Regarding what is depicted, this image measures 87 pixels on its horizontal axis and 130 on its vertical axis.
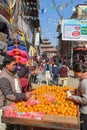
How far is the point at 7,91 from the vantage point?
637 centimetres

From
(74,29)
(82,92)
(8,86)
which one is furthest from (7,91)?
(74,29)

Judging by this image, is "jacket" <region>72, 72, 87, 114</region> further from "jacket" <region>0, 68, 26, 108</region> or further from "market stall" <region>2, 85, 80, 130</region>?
"jacket" <region>0, 68, 26, 108</region>

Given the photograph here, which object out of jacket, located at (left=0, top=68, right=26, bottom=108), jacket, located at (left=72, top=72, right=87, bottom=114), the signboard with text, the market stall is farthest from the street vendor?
the signboard with text

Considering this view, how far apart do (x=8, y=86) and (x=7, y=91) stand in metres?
0.10

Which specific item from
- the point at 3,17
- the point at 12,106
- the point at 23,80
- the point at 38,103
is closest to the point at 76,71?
the point at 38,103

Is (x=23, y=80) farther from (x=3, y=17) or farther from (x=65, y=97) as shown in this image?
(x=3, y=17)

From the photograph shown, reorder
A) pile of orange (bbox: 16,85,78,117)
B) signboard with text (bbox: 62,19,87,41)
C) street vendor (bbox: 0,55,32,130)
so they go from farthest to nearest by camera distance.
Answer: signboard with text (bbox: 62,19,87,41) < street vendor (bbox: 0,55,32,130) < pile of orange (bbox: 16,85,78,117)

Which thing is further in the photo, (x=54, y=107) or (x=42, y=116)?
(x=54, y=107)

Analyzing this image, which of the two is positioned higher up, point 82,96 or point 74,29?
point 82,96

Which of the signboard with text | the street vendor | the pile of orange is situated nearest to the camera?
the pile of orange

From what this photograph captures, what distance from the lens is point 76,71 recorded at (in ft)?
22.1

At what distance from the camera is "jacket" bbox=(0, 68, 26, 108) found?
637 cm

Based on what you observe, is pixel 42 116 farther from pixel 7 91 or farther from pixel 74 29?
pixel 74 29

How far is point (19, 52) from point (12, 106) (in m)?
4.01
